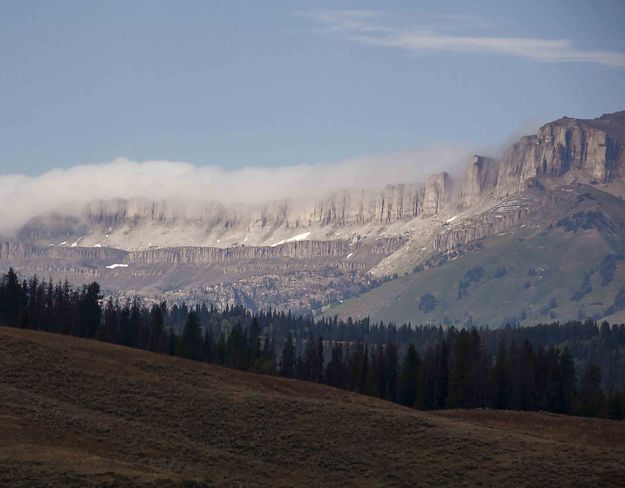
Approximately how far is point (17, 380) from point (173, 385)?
1444cm

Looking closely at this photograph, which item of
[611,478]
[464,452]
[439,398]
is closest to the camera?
[611,478]

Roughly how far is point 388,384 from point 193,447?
93.6 m

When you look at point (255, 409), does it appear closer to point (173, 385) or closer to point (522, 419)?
point (173, 385)

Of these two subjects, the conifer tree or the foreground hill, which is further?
the conifer tree

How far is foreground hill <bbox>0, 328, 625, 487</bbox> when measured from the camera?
98.4 metres

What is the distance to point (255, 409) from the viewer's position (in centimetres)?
11994

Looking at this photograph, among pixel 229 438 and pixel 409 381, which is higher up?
pixel 409 381

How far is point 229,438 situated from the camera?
11306cm

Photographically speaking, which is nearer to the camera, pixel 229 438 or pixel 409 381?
pixel 229 438

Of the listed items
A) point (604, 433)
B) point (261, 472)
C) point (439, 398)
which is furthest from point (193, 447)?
point (439, 398)

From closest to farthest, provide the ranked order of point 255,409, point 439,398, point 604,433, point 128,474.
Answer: point 128,474 → point 255,409 → point 604,433 → point 439,398

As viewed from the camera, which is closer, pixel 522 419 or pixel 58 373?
pixel 58 373

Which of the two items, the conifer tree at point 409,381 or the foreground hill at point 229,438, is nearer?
the foreground hill at point 229,438

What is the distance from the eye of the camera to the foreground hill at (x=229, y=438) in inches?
3875
